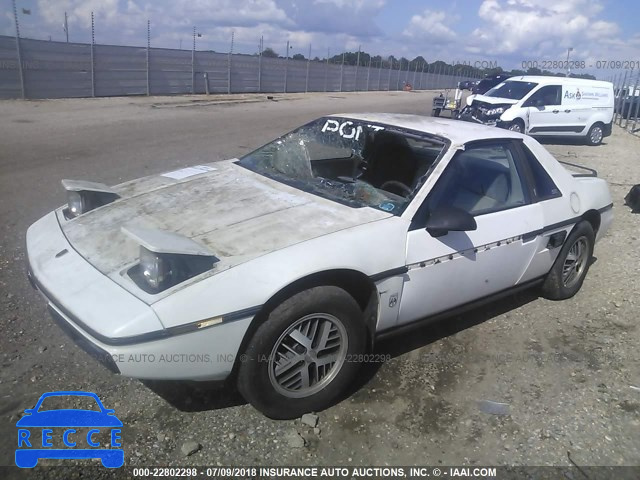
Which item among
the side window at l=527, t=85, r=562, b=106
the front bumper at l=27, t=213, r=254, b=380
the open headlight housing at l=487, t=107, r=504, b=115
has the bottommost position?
the front bumper at l=27, t=213, r=254, b=380

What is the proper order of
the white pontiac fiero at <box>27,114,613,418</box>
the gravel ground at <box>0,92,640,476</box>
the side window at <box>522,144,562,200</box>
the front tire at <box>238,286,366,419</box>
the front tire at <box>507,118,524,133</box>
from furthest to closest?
the front tire at <box>507,118,524,133</box> < the side window at <box>522,144,562,200</box> < the gravel ground at <box>0,92,640,476</box> < the front tire at <box>238,286,366,419</box> < the white pontiac fiero at <box>27,114,613,418</box>

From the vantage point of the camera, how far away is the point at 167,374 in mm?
2371

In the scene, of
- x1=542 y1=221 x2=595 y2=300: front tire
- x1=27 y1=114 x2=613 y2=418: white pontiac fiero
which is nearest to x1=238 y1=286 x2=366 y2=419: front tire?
x1=27 y1=114 x2=613 y2=418: white pontiac fiero

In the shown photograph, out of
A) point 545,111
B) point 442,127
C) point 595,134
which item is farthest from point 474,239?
point 595,134

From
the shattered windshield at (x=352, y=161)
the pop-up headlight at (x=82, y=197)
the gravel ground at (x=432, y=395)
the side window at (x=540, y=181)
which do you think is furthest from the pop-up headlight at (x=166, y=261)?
the side window at (x=540, y=181)

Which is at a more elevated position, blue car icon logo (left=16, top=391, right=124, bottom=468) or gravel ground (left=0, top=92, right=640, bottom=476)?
gravel ground (left=0, top=92, right=640, bottom=476)

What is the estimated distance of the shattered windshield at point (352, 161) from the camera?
348 cm

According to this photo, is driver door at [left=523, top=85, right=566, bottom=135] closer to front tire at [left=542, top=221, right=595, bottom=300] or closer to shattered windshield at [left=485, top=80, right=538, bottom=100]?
shattered windshield at [left=485, top=80, right=538, bottom=100]

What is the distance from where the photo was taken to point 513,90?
15.1 meters

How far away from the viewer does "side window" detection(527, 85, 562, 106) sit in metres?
14.7

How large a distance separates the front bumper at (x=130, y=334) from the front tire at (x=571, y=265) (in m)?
2.91

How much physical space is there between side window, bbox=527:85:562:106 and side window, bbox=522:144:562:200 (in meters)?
11.8

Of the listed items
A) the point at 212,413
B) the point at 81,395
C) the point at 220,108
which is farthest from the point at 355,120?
the point at 220,108

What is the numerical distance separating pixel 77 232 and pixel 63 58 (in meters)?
18.4
